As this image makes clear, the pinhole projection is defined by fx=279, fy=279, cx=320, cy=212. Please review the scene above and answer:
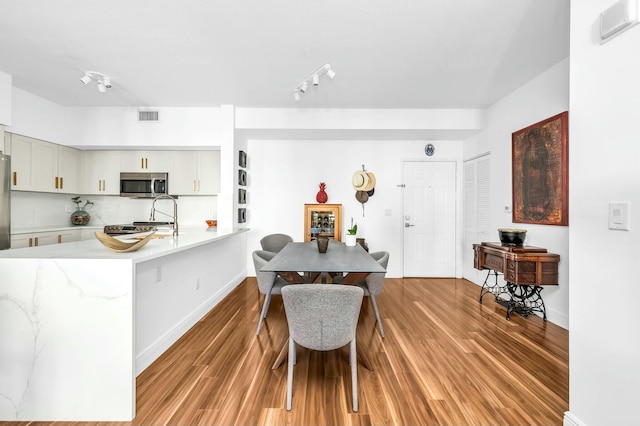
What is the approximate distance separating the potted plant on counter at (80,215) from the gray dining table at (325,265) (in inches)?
156

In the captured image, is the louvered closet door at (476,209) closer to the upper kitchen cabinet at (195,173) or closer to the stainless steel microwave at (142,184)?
the upper kitchen cabinet at (195,173)

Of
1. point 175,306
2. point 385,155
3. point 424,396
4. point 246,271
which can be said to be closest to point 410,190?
point 385,155

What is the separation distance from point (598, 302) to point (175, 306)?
119 inches

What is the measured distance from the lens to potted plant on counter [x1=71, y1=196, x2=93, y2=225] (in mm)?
4633

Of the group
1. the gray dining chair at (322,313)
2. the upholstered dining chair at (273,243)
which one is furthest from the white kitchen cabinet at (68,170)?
the gray dining chair at (322,313)

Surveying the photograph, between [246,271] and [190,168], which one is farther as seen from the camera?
[246,271]

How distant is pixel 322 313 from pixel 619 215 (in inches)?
60.9

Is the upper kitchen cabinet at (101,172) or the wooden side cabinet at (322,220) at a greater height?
the upper kitchen cabinet at (101,172)

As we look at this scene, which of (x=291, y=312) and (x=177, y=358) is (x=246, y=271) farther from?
(x=291, y=312)

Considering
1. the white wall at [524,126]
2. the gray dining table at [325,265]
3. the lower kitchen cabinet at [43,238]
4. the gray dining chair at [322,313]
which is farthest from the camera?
the lower kitchen cabinet at [43,238]

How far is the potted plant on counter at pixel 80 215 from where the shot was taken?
4633 mm

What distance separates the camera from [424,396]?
184 centimetres

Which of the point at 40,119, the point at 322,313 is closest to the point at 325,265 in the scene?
the point at 322,313

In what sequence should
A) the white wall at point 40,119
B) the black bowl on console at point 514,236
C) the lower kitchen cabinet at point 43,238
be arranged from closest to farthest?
the black bowl on console at point 514,236
the lower kitchen cabinet at point 43,238
the white wall at point 40,119
